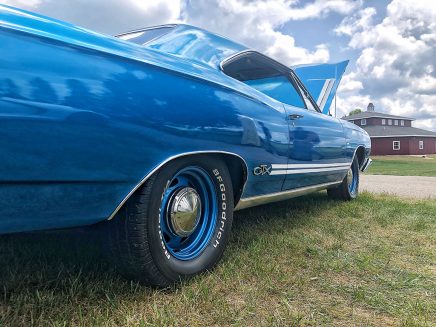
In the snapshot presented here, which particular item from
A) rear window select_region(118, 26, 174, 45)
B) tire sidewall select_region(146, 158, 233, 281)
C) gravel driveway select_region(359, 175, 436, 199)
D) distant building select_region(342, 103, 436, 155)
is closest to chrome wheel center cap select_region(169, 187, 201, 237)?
tire sidewall select_region(146, 158, 233, 281)

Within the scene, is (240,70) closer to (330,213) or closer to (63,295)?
(330,213)

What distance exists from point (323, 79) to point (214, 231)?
19.3 ft

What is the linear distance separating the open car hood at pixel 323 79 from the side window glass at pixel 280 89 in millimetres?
3105

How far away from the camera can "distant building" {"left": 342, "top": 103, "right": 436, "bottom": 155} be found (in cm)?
4056

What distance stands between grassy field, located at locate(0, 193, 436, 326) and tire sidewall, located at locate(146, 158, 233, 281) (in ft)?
0.27

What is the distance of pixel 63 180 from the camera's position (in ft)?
5.07

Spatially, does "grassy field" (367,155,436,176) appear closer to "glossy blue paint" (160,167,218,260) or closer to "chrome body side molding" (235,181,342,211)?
"chrome body side molding" (235,181,342,211)

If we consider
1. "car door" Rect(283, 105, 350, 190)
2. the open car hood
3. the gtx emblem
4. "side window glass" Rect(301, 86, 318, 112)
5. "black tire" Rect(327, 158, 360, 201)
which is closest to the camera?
the gtx emblem

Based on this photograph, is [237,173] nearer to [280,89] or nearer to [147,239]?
[147,239]

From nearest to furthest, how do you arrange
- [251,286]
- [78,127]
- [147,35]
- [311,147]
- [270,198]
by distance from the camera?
[78,127] → [251,286] → [270,198] → [147,35] → [311,147]

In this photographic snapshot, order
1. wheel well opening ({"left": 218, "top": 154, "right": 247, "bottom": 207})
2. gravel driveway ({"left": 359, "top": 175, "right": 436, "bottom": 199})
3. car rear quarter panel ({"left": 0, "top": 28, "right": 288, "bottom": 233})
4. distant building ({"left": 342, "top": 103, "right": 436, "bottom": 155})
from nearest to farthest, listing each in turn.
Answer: car rear quarter panel ({"left": 0, "top": 28, "right": 288, "bottom": 233})
wheel well opening ({"left": 218, "top": 154, "right": 247, "bottom": 207})
gravel driveway ({"left": 359, "top": 175, "right": 436, "bottom": 199})
distant building ({"left": 342, "top": 103, "right": 436, "bottom": 155})

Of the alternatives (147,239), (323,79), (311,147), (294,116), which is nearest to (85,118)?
(147,239)

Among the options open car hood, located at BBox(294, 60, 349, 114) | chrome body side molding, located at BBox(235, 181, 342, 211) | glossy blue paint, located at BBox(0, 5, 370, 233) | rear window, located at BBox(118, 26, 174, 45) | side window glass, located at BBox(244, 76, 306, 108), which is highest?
open car hood, located at BBox(294, 60, 349, 114)

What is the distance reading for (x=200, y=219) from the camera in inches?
91.0
